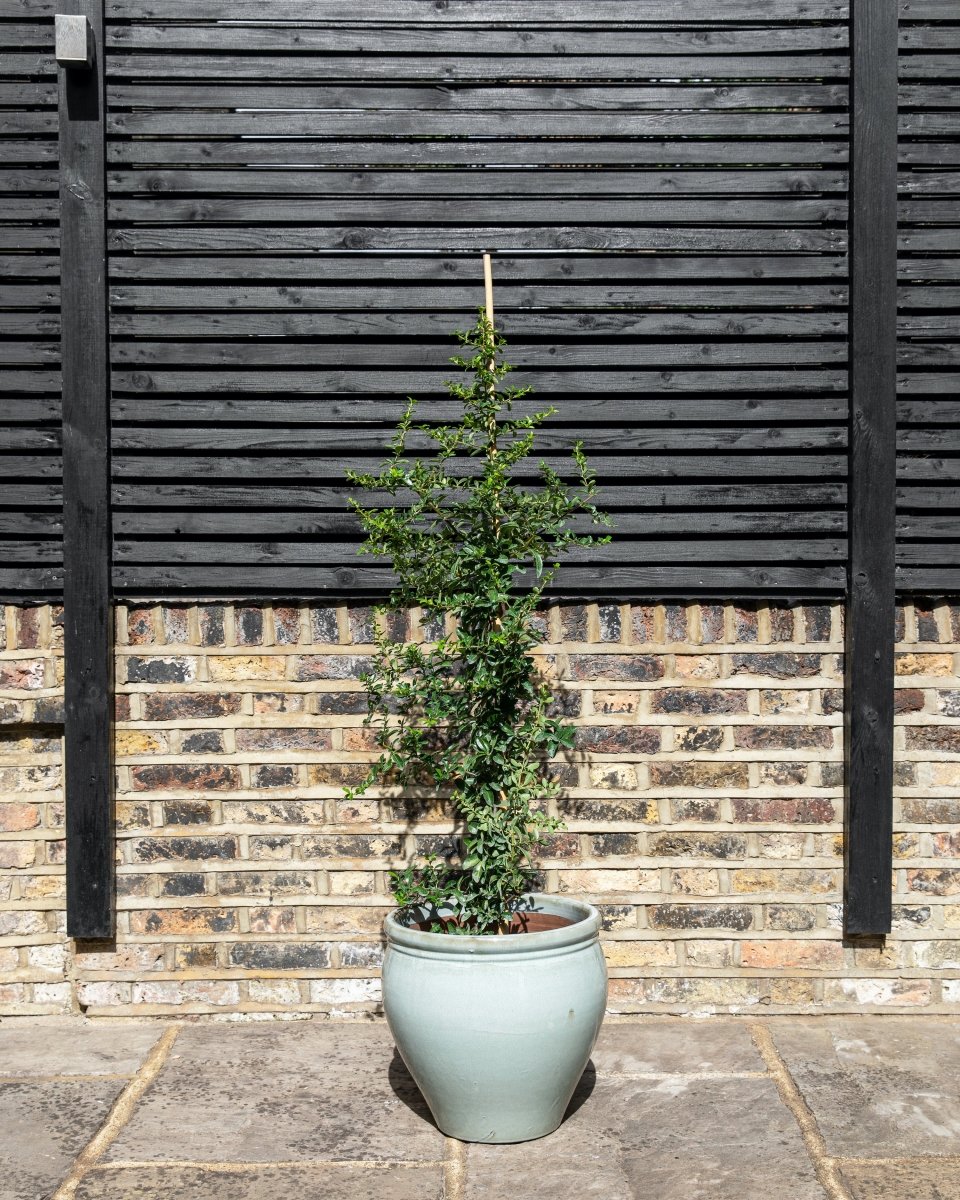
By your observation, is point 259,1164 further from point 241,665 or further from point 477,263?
point 477,263

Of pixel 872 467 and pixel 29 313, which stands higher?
pixel 29 313

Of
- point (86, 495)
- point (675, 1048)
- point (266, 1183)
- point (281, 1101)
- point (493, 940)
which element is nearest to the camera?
point (266, 1183)

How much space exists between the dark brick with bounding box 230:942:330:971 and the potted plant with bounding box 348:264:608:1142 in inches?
20.1

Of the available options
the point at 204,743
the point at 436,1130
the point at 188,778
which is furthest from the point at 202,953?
the point at 436,1130

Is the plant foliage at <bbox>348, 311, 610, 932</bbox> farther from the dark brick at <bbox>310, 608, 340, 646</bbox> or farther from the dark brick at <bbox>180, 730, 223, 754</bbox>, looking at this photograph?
the dark brick at <bbox>180, 730, 223, 754</bbox>

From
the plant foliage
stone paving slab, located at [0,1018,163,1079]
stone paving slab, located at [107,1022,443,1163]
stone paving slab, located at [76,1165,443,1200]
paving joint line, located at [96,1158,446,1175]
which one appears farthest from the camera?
stone paving slab, located at [0,1018,163,1079]

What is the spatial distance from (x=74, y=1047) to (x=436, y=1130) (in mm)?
1370

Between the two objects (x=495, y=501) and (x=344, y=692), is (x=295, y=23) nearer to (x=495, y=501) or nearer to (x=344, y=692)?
(x=495, y=501)

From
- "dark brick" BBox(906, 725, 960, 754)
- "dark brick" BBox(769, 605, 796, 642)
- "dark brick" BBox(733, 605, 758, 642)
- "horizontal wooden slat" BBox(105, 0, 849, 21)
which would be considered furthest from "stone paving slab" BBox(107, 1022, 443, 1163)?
"horizontal wooden slat" BBox(105, 0, 849, 21)

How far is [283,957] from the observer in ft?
13.4

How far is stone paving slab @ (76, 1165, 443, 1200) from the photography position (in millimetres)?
2904

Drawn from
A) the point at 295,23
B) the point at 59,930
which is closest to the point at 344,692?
the point at 59,930

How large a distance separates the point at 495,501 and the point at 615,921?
5.43ft

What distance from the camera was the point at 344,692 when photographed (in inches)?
161
